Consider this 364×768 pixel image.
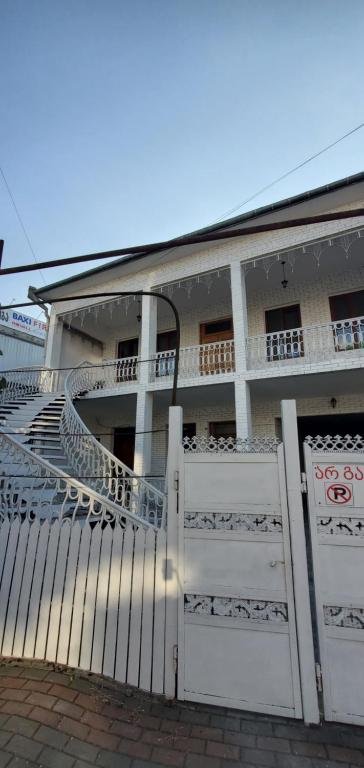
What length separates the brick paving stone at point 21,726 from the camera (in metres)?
2.23

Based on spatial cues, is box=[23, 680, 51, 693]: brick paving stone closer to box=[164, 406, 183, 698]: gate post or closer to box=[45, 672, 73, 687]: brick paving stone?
box=[45, 672, 73, 687]: brick paving stone

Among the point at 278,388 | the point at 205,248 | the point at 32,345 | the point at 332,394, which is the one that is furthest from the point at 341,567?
the point at 32,345

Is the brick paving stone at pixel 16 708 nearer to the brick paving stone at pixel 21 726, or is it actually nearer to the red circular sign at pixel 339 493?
the brick paving stone at pixel 21 726

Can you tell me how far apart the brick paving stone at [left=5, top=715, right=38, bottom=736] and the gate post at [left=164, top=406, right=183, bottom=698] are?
3.02 feet

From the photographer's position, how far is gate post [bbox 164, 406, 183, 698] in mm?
2594

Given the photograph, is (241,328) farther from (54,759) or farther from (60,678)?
(54,759)

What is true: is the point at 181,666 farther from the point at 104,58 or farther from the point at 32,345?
the point at 32,345

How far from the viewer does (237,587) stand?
2.59m

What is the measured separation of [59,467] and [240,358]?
4.58 metres

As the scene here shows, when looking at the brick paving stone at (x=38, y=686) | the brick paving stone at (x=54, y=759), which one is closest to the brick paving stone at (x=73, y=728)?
the brick paving stone at (x=54, y=759)

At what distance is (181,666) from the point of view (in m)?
2.58

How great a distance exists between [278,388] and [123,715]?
7.15 meters

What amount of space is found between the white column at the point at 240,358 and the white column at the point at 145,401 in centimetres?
225

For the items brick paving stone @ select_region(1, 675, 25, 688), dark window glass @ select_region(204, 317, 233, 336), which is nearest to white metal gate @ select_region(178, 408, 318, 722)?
brick paving stone @ select_region(1, 675, 25, 688)
